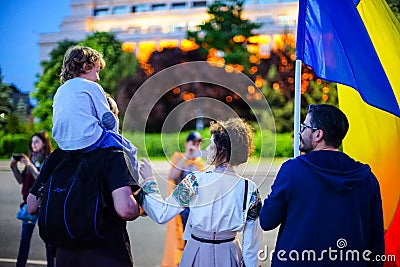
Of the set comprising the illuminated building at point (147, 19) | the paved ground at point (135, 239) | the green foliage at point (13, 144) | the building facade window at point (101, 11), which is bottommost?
the paved ground at point (135, 239)

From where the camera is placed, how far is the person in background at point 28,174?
17.6ft

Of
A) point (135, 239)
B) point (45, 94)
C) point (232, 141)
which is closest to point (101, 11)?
point (45, 94)

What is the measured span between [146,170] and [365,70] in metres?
1.56

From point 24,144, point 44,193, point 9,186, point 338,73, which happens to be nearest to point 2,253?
point 44,193

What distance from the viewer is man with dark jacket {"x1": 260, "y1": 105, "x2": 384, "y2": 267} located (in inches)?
110

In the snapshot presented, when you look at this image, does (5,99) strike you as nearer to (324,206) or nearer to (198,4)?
(198,4)

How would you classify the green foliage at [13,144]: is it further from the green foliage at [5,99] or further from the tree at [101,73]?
the green foliage at [5,99]

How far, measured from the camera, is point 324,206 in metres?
2.79

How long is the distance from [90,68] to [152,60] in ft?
125

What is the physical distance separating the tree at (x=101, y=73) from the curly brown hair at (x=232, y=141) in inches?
Answer: 1180

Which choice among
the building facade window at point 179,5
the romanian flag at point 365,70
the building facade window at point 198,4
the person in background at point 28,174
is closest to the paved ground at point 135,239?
the person in background at point 28,174

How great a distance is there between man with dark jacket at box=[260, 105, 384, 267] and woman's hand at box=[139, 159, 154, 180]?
0.63m

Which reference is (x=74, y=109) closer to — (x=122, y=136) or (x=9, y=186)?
(x=122, y=136)

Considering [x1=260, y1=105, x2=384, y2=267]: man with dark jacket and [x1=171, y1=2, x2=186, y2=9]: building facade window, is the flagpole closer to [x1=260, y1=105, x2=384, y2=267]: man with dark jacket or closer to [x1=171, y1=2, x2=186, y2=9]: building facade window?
[x1=260, y1=105, x2=384, y2=267]: man with dark jacket
